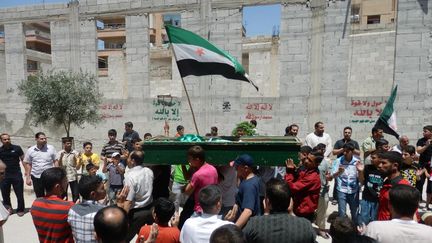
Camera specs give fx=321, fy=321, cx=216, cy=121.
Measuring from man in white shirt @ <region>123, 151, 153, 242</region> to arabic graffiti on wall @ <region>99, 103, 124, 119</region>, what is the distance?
9824mm

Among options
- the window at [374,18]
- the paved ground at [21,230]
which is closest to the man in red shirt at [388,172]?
the paved ground at [21,230]

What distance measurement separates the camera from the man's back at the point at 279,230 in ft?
8.02

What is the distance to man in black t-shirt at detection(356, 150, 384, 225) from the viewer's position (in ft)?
13.5

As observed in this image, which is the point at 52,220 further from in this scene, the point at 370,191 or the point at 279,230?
the point at 370,191

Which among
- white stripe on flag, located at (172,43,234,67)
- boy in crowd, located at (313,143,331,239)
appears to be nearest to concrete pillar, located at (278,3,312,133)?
boy in crowd, located at (313,143,331,239)

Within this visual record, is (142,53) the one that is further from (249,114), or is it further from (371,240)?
(371,240)

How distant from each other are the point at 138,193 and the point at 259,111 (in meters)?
8.69

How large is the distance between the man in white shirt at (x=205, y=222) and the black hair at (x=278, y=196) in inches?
16.9

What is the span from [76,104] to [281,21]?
776cm

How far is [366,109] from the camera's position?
1117 centimetres

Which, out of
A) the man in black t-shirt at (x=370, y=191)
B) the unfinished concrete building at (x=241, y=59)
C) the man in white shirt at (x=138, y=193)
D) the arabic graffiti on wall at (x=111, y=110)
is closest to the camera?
the man in white shirt at (x=138, y=193)

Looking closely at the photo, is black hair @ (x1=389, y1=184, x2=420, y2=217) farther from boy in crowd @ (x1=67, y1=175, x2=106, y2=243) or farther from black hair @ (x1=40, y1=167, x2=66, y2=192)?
black hair @ (x1=40, y1=167, x2=66, y2=192)

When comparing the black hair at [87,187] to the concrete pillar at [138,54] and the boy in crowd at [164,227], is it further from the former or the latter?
the concrete pillar at [138,54]

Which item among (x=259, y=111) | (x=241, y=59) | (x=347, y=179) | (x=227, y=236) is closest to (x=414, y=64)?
(x=259, y=111)
